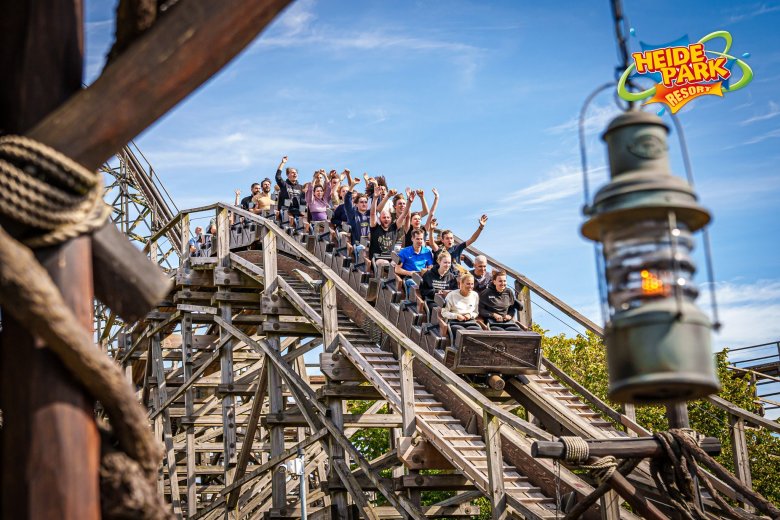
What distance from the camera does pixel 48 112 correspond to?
295cm

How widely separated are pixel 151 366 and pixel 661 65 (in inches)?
435

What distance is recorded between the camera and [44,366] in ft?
9.05

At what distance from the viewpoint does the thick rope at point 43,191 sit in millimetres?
2746

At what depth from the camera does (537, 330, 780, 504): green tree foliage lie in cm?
1503

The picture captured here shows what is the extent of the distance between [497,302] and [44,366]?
353 inches

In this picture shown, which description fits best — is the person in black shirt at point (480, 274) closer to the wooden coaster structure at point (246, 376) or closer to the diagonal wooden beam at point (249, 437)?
the wooden coaster structure at point (246, 376)

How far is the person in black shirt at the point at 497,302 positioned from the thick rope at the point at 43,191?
863cm

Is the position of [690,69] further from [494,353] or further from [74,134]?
[74,134]

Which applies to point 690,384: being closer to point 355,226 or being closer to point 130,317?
point 130,317

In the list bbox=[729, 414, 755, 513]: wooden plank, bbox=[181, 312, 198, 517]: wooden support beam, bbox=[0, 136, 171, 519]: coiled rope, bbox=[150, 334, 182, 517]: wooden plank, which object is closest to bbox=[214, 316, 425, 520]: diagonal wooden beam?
bbox=[181, 312, 198, 517]: wooden support beam

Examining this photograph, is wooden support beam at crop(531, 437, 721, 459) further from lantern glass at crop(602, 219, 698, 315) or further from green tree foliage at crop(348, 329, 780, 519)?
green tree foliage at crop(348, 329, 780, 519)

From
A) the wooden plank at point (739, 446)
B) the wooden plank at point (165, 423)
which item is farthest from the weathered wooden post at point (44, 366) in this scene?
the wooden plank at point (165, 423)

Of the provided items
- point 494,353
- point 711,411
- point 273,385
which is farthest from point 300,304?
point 711,411

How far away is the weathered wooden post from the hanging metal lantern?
4.61ft
